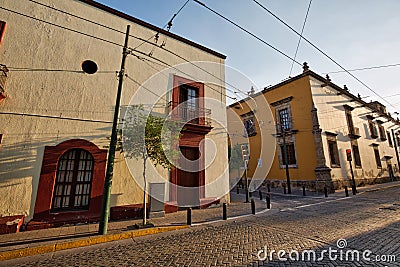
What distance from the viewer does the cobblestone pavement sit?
13.4 ft

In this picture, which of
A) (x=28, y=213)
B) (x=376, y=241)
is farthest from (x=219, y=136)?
(x=28, y=213)

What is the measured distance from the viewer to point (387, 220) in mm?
7039

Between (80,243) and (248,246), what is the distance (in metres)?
4.72

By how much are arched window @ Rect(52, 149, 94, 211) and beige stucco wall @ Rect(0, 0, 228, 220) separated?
26.3 inches

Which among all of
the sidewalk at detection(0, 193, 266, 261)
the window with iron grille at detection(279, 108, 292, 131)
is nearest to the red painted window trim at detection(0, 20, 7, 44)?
the sidewalk at detection(0, 193, 266, 261)

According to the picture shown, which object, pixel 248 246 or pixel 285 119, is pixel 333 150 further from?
pixel 248 246

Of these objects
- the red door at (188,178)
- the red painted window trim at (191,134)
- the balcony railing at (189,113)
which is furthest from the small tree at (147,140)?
the red door at (188,178)

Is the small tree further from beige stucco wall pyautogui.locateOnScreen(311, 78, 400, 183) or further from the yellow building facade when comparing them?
beige stucco wall pyautogui.locateOnScreen(311, 78, 400, 183)

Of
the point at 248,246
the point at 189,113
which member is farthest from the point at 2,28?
the point at 248,246

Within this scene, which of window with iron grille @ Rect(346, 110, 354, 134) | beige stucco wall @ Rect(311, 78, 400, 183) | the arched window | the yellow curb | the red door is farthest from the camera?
window with iron grille @ Rect(346, 110, 354, 134)

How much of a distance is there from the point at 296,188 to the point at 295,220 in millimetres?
11721

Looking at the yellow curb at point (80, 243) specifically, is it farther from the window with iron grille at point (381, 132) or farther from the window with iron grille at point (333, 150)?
the window with iron grille at point (381, 132)

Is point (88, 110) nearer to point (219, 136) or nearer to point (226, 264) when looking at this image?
point (219, 136)

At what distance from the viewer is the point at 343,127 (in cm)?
2055
